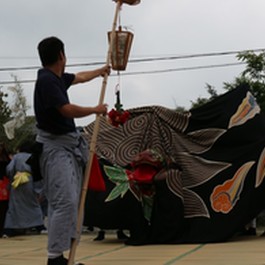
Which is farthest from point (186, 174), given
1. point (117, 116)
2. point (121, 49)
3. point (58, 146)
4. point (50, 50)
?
point (50, 50)

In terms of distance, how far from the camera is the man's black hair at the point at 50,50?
411 centimetres

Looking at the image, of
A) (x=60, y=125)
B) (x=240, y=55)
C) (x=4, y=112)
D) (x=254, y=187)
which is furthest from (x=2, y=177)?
(x=4, y=112)

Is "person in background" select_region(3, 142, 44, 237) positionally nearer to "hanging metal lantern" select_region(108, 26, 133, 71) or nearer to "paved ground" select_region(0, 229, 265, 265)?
"paved ground" select_region(0, 229, 265, 265)

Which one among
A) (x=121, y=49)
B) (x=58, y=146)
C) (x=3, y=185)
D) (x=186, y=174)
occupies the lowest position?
(x=3, y=185)

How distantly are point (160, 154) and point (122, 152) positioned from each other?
0.51m

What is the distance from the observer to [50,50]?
411 cm

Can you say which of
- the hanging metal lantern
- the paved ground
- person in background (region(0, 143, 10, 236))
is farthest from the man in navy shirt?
person in background (region(0, 143, 10, 236))

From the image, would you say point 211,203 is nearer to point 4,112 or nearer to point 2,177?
point 2,177

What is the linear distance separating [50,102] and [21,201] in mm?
5690

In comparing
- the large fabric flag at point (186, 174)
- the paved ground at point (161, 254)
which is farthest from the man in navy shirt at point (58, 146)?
the large fabric flag at point (186, 174)

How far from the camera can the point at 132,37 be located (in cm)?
577

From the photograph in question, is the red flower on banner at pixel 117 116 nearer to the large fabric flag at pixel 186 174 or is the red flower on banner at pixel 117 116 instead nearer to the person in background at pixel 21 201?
the large fabric flag at pixel 186 174

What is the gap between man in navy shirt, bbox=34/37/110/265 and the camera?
3957 millimetres

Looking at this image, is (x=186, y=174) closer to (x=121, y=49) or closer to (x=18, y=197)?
(x=121, y=49)
